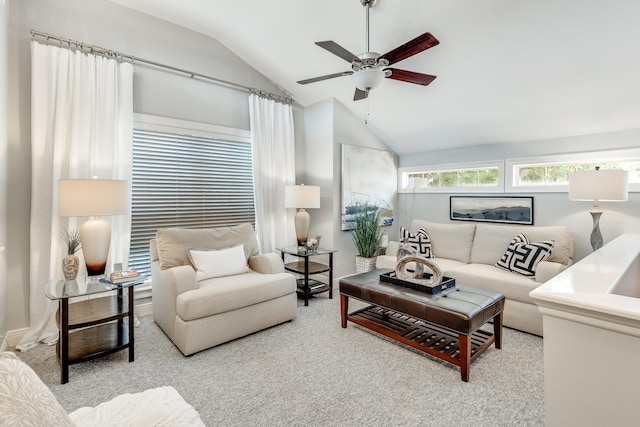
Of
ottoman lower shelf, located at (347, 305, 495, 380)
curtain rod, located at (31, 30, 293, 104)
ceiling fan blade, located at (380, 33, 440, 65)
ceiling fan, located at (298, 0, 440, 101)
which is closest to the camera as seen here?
ceiling fan blade, located at (380, 33, 440, 65)

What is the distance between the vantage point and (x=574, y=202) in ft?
11.5

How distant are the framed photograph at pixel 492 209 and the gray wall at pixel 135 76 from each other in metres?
3.09

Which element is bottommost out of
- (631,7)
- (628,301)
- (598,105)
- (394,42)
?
(628,301)

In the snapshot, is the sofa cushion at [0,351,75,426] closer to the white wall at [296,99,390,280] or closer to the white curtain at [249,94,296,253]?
the white curtain at [249,94,296,253]

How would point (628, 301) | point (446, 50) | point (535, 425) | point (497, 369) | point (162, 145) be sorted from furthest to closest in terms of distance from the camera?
point (162, 145), point (446, 50), point (497, 369), point (535, 425), point (628, 301)

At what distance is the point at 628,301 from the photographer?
926mm

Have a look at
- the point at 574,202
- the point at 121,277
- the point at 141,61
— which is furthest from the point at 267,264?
the point at 574,202

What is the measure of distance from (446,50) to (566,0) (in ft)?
3.03

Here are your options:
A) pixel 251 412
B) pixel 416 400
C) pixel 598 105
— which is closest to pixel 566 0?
pixel 598 105

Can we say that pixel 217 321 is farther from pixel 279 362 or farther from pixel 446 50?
Answer: pixel 446 50

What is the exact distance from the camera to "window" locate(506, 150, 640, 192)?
10.5ft

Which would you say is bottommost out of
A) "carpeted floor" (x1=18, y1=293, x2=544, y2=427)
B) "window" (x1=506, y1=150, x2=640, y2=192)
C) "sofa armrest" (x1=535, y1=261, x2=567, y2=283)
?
"carpeted floor" (x1=18, y1=293, x2=544, y2=427)

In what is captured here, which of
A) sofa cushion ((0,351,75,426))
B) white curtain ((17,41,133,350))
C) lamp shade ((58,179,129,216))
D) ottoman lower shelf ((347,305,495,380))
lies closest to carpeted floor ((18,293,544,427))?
ottoman lower shelf ((347,305,495,380))

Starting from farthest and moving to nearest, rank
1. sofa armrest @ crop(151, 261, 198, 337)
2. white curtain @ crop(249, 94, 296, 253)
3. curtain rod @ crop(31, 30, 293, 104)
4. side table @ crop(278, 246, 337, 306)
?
1. white curtain @ crop(249, 94, 296, 253)
2. side table @ crop(278, 246, 337, 306)
3. curtain rod @ crop(31, 30, 293, 104)
4. sofa armrest @ crop(151, 261, 198, 337)
